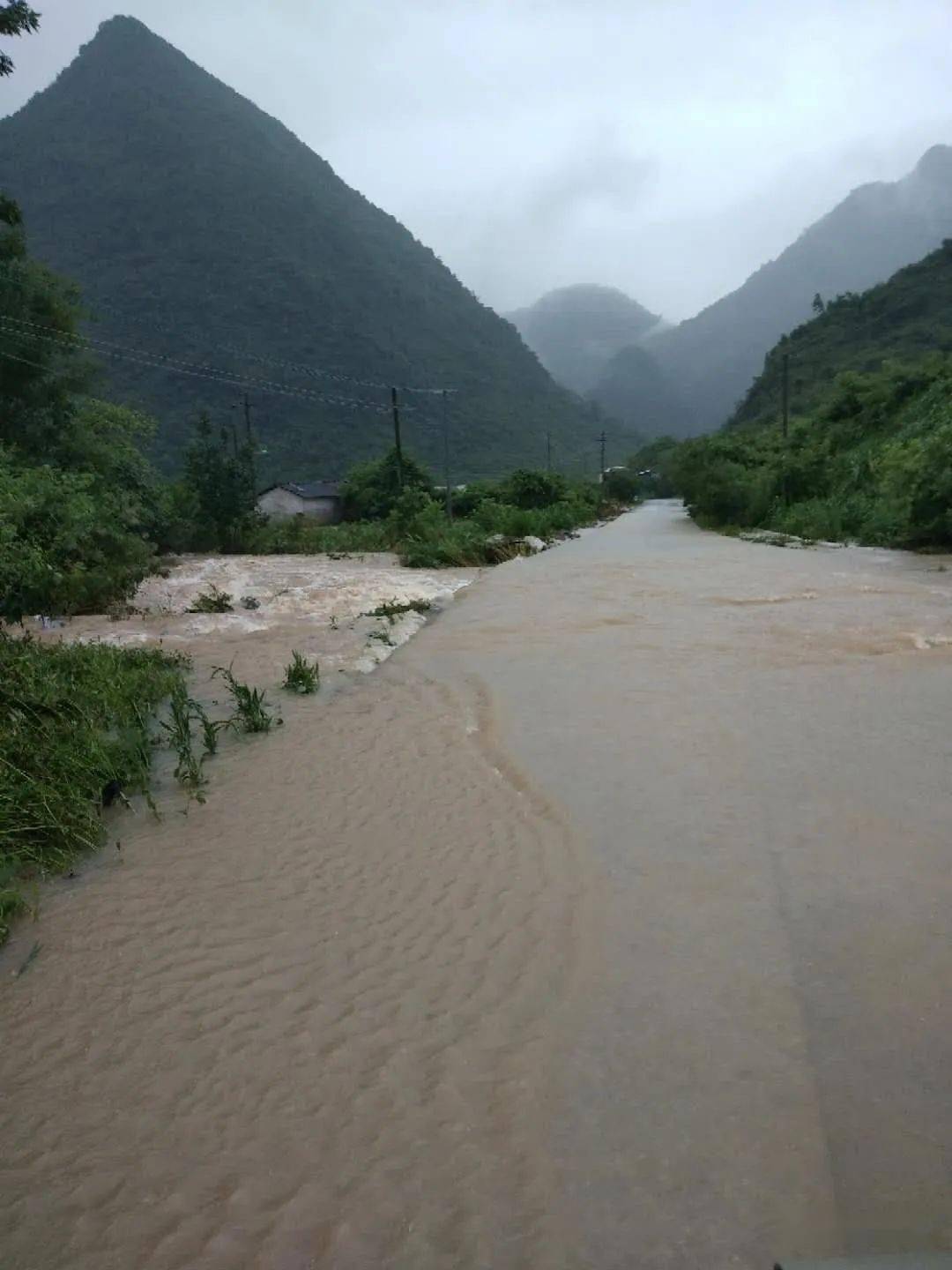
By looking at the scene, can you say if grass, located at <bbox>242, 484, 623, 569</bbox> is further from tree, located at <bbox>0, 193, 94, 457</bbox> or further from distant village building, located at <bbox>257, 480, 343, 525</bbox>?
distant village building, located at <bbox>257, 480, 343, 525</bbox>

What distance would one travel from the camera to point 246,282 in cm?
7862

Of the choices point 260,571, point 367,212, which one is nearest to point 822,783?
point 260,571

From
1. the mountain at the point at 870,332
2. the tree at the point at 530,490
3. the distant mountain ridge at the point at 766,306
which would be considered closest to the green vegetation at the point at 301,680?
the tree at the point at 530,490

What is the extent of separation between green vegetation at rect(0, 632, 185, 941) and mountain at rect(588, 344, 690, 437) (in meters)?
135

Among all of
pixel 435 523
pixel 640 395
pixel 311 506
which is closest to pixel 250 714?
pixel 435 523

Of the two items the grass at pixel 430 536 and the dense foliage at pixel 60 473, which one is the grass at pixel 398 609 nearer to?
the dense foliage at pixel 60 473

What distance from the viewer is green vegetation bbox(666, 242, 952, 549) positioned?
18406 mm

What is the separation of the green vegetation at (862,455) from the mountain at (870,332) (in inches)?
5.6

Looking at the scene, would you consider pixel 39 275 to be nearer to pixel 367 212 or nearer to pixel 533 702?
pixel 533 702

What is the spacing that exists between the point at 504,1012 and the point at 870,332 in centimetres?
6507

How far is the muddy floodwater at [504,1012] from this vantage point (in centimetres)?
234

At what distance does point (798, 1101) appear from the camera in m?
2.67

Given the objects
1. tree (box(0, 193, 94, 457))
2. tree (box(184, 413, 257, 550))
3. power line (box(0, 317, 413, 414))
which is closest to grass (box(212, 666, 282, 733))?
tree (box(0, 193, 94, 457))

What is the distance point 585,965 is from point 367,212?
4517 inches
